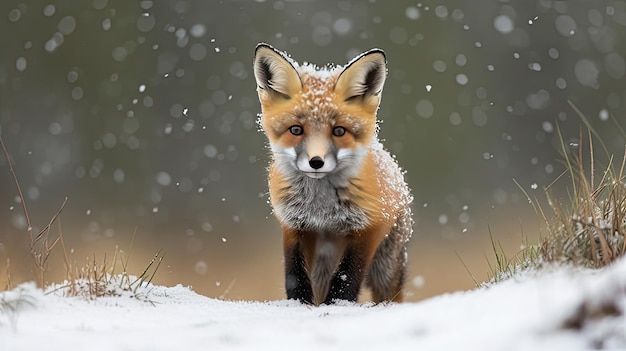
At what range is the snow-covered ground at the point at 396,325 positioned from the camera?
1.63 meters

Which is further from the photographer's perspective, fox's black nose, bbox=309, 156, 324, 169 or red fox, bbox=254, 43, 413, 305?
red fox, bbox=254, 43, 413, 305

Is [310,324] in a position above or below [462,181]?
below

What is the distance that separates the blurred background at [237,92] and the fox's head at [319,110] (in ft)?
12.3

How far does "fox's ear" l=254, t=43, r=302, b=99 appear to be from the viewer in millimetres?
3205

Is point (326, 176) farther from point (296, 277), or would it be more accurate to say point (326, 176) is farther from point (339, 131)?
point (296, 277)

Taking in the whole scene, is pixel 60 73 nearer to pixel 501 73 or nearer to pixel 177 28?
pixel 177 28

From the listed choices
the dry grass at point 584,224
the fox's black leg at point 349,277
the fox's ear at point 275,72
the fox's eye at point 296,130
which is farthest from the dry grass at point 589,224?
the fox's ear at point 275,72

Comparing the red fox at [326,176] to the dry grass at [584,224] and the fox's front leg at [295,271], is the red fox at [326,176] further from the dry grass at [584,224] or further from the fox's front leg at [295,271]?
the dry grass at [584,224]

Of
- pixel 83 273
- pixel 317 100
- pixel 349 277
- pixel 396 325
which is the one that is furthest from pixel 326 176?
pixel 396 325

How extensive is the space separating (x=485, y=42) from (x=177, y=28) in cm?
403

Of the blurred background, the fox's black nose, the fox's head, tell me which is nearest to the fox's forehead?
the fox's head

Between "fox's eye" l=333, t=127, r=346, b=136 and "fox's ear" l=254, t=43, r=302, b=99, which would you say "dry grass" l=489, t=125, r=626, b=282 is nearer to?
"fox's eye" l=333, t=127, r=346, b=136

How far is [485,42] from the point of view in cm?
870

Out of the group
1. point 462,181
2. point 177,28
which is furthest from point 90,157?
point 462,181
